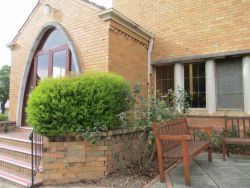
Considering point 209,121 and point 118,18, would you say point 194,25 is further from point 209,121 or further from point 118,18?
point 209,121

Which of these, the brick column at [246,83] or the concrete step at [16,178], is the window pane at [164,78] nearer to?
the brick column at [246,83]

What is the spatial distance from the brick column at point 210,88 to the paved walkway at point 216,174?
72.8 inches

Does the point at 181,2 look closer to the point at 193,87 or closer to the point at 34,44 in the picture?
the point at 193,87

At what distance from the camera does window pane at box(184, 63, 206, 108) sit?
7152mm

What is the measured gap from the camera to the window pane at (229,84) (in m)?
6.58

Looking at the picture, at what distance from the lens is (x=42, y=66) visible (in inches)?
310

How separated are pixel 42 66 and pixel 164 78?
4496mm

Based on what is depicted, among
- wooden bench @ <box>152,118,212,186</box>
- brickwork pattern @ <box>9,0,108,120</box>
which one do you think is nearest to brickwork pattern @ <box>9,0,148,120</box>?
brickwork pattern @ <box>9,0,108,120</box>

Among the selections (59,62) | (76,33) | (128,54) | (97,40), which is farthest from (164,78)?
(59,62)

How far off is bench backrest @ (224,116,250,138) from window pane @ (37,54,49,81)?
616 cm

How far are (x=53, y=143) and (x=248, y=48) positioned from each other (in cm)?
587

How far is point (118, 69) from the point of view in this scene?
6031 millimetres

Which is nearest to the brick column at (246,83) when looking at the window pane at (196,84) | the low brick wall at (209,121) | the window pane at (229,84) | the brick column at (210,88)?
the window pane at (229,84)

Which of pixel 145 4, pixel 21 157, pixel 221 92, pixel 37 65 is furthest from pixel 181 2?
pixel 21 157
